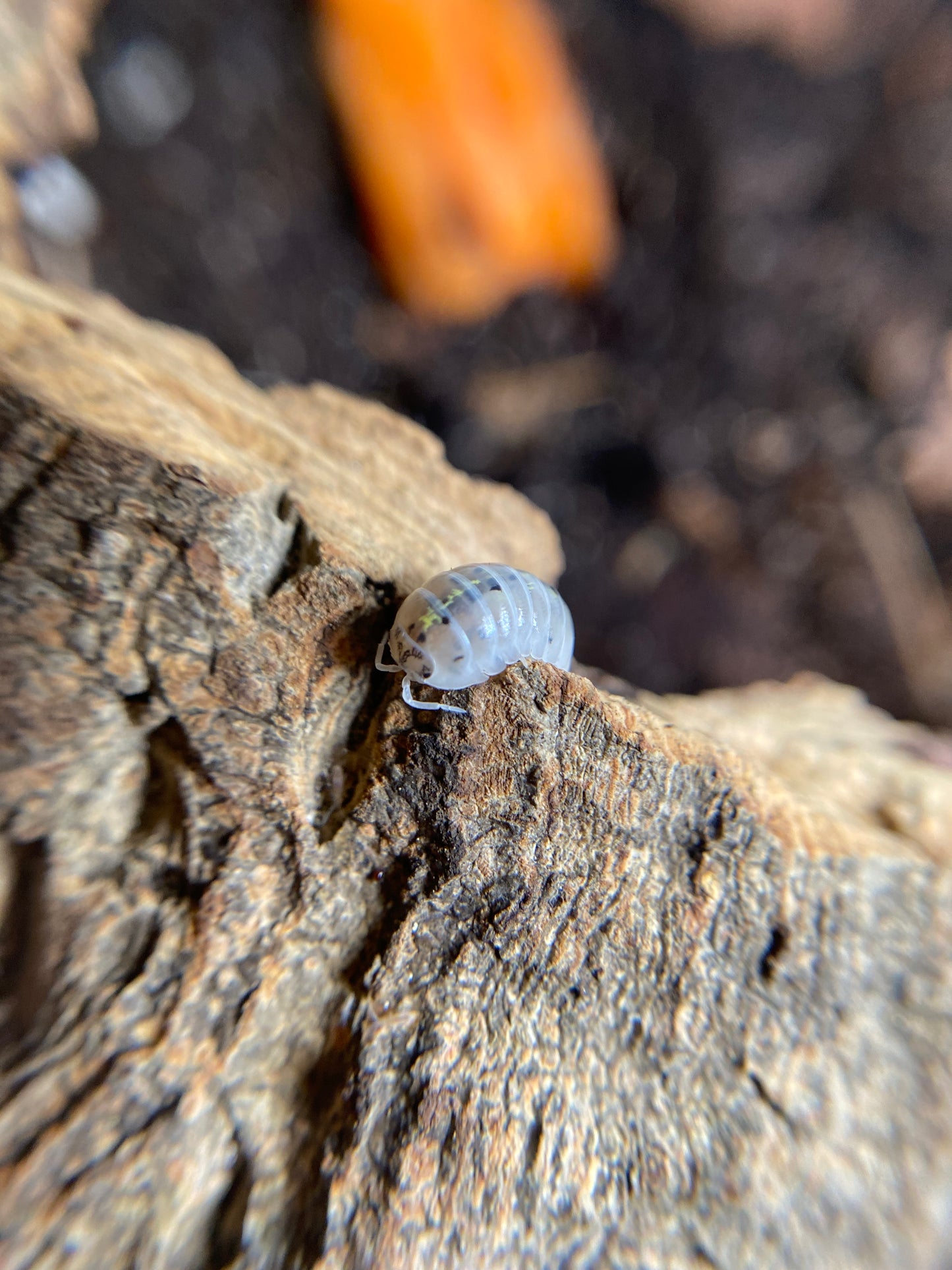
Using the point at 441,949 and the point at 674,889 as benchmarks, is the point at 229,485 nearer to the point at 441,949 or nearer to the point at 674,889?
the point at 441,949

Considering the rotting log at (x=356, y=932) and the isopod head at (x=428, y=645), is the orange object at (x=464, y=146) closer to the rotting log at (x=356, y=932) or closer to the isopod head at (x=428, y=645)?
the rotting log at (x=356, y=932)

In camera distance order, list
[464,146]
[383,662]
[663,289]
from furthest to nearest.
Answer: [663,289], [464,146], [383,662]

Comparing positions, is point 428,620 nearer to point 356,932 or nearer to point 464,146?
point 356,932

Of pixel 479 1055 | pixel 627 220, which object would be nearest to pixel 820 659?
pixel 627 220

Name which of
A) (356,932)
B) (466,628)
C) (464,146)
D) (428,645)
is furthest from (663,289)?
(356,932)

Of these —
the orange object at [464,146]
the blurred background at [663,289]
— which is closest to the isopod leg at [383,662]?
the blurred background at [663,289]
